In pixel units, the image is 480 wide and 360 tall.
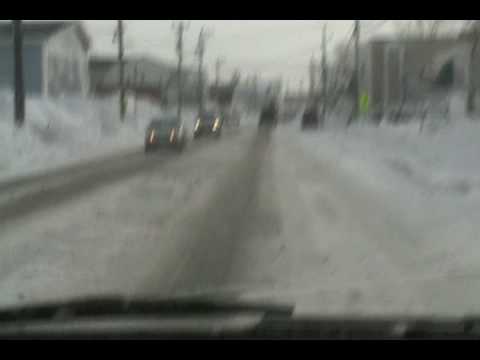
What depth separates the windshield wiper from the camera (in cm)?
A: 550

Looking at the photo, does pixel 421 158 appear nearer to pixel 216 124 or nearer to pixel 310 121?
pixel 216 124

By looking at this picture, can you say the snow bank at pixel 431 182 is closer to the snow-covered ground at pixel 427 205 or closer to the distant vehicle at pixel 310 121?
the snow-covered ground at pixel 427 205

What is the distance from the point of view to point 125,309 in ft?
18.8

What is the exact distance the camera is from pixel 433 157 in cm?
2352

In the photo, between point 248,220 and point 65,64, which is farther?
point 65,64

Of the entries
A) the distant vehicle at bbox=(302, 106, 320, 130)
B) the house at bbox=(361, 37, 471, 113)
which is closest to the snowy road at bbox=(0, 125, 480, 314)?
the distant vehicle at bbox=(302, 106, 320, 130)

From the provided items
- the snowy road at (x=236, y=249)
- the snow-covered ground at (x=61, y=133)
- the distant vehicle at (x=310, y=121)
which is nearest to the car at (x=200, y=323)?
the snowy road at (x=236, y=249)

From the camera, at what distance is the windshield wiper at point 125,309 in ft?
18.1

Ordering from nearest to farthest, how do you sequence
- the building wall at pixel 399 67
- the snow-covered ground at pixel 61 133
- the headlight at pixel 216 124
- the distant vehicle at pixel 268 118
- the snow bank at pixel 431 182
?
the snow bank at pixel 431 182 < the snow-covered ground at pixel 61 133 < the headlight at pixel 216 124 < the building wall at pixel 399 67 < the distant vehicle at pixel 268 118

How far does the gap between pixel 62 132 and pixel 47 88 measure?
16038 mm

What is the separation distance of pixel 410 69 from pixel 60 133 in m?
54.9

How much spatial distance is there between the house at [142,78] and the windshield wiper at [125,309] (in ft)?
249

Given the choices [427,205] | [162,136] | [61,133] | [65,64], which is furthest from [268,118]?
[427,205]

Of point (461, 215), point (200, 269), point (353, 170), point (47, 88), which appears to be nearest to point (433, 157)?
point (353, 170)
